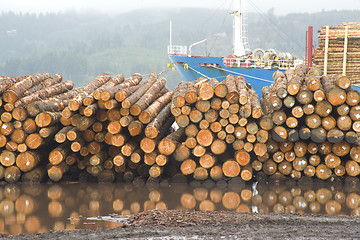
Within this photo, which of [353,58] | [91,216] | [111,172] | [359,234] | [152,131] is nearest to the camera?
[359,234]

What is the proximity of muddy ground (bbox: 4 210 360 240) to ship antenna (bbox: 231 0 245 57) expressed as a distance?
995 inches

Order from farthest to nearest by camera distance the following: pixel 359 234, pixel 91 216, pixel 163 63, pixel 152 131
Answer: pixel 163 63
pixel 152 131
pixel 91 216
pixel 359 234

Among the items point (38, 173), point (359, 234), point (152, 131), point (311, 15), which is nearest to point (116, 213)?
point (152, 131)

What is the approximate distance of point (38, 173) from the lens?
9.64m

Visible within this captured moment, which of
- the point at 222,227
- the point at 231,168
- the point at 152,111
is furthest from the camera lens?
the point at 152,111

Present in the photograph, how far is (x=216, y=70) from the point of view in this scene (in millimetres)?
30766

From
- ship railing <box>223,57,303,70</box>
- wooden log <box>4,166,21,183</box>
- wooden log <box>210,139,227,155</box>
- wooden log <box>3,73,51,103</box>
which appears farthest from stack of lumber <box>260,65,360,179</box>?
ship railing <box>223,57,303,70</box>

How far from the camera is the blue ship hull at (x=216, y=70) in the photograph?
1111 inches

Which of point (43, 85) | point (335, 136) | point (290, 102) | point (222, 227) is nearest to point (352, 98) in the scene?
point (335, 136)

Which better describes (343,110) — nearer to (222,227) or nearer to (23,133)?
(222,227)

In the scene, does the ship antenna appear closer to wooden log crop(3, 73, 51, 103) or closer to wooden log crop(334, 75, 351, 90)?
wooden log crop(3, 73, 51, 103)

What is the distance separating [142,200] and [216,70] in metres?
23.1

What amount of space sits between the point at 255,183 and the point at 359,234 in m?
3.85

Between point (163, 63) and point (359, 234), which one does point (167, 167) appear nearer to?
point (359, 234)
